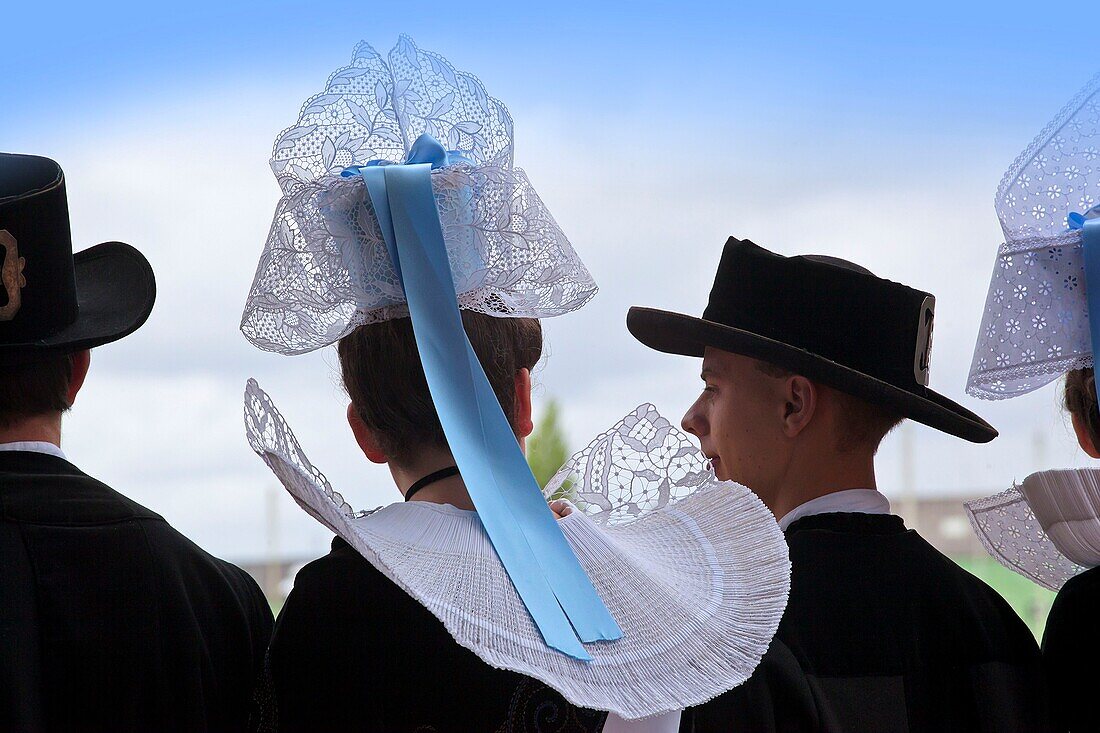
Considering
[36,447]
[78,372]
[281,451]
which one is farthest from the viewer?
[78,372]

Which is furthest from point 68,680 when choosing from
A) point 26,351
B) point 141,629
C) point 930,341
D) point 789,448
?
point 930,341

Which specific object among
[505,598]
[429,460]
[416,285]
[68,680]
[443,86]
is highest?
[443,86]

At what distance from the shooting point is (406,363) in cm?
177

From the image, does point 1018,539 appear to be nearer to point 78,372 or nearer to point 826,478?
point 826,478

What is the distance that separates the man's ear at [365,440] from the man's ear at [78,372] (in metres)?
0.48

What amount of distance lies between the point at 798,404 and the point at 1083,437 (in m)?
0.52

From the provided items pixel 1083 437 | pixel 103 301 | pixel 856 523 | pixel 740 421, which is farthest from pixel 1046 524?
pixel 103 301

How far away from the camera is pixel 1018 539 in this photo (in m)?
2.45

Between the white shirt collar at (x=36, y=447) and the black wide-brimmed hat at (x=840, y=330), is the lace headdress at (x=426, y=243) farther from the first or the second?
the black wide-brimmed hat at (x=840, y=330)

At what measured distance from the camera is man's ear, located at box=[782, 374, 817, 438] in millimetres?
2350

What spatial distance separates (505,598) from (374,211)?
613mm

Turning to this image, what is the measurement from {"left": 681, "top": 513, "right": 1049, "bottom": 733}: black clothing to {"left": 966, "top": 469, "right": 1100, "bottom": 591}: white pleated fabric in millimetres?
170

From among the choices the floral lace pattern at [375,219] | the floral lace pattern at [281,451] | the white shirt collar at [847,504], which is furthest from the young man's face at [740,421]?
the floral lace pattern at [281,451]

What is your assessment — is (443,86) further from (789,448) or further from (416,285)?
(789,448)
